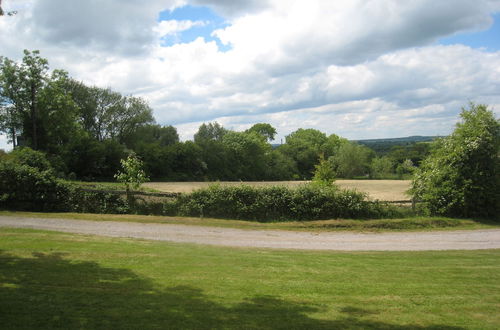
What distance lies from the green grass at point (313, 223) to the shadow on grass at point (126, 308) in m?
12.1

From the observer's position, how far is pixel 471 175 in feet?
71.0

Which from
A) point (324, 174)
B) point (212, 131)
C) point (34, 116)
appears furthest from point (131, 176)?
point (212, 131)

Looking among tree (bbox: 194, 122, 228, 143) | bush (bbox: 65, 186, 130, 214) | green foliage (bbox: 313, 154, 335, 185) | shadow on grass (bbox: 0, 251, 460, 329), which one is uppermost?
tree (bbox: 194, 122, 228, 143)

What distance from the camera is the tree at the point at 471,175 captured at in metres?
21.5

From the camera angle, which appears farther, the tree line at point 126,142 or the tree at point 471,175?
the tree line at point 126,142

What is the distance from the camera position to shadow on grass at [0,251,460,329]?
201 inches

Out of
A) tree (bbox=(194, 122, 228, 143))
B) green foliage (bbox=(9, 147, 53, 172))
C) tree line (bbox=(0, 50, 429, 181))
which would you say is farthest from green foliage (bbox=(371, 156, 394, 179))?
green foliage (bbox=(9, 147, 53, 172))

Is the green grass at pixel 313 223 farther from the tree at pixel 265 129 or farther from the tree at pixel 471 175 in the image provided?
the tree at pixel 265 129

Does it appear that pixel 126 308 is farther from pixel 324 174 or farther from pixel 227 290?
pixel 324 174

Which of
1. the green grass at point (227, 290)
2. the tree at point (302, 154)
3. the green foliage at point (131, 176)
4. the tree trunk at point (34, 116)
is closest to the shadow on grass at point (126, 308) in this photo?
the green grass at point (227, 290)

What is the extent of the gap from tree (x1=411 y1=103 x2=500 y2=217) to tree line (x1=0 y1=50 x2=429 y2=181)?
3020mm

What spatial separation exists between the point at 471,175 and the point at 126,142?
7106 centimetres

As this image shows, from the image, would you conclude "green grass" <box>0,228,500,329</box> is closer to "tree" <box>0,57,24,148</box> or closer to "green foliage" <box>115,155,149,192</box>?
"green foliage" <box>115,155,149,192</box>

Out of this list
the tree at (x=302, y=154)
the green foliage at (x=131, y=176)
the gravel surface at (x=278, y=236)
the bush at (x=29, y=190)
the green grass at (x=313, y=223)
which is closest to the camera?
the gravel surface at (x=278, y=236)
